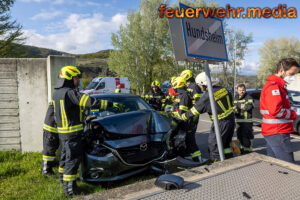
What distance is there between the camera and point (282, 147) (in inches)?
101

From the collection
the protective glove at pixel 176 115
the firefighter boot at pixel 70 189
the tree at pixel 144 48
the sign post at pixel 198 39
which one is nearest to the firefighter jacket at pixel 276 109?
the sign post at pixel 198 39

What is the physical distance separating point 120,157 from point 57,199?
1.01 meters

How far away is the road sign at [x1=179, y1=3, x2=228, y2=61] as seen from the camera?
96.3 inches

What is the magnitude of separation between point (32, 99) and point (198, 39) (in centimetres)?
437

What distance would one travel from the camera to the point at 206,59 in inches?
106

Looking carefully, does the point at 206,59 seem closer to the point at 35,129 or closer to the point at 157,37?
the point at 35,129

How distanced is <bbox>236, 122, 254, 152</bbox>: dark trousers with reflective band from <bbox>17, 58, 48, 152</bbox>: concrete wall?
4.68 meters

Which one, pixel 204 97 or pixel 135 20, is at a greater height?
pixel 135 20

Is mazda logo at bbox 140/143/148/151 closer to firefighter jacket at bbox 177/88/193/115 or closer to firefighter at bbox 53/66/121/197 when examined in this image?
firefighter at bbox 53/66/121/197

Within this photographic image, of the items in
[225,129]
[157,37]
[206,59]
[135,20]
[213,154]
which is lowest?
[213,154]

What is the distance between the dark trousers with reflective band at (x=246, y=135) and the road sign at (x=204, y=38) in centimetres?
265

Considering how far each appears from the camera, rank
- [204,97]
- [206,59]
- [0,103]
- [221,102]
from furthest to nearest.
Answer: [0,103]
[221,102]
[204,97]
[206,59]

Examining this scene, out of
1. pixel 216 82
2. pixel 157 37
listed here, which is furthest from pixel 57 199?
pixel 157 37

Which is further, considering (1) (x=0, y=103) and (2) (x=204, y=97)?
(1) (x=0, y=103)
